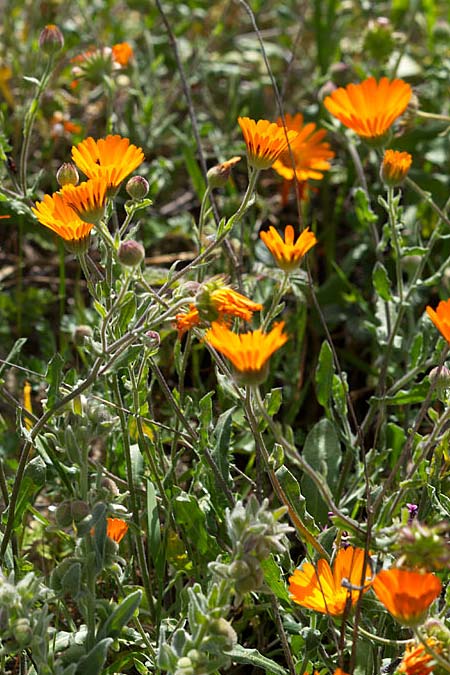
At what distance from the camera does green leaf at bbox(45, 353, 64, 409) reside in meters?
1.74

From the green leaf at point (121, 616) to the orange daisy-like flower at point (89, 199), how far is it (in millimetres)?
575

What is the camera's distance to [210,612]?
4.47 feet

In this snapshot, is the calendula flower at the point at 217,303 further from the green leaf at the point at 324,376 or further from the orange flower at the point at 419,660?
the green leaf at the point at 324,376

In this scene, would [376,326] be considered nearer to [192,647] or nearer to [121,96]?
[192,647]

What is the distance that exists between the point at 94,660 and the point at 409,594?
1.61ft

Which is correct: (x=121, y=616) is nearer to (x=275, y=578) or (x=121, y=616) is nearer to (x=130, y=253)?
(x=275, y=578)

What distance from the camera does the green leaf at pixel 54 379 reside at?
1.74 metres

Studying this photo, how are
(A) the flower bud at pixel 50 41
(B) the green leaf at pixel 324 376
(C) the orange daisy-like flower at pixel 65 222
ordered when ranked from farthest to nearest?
(A) the flower bud at pixel 50 41
(B) the green leaf at pixel 324 376
(C) the orange daisy-like flower at pixel 65 222

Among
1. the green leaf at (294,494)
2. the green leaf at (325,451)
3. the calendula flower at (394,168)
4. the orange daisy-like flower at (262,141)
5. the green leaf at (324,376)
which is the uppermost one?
the orange daisy-like flower at (262,141)

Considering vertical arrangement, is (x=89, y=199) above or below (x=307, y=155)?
above

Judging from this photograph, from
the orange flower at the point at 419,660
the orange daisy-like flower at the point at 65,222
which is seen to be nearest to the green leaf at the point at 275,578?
the orange flower at the point at 419,660

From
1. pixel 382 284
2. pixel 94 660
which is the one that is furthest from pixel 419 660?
pixel 382 284

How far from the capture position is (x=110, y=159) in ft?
5.58

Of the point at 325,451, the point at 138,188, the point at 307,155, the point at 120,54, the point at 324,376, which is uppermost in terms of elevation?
the point at 138,188
